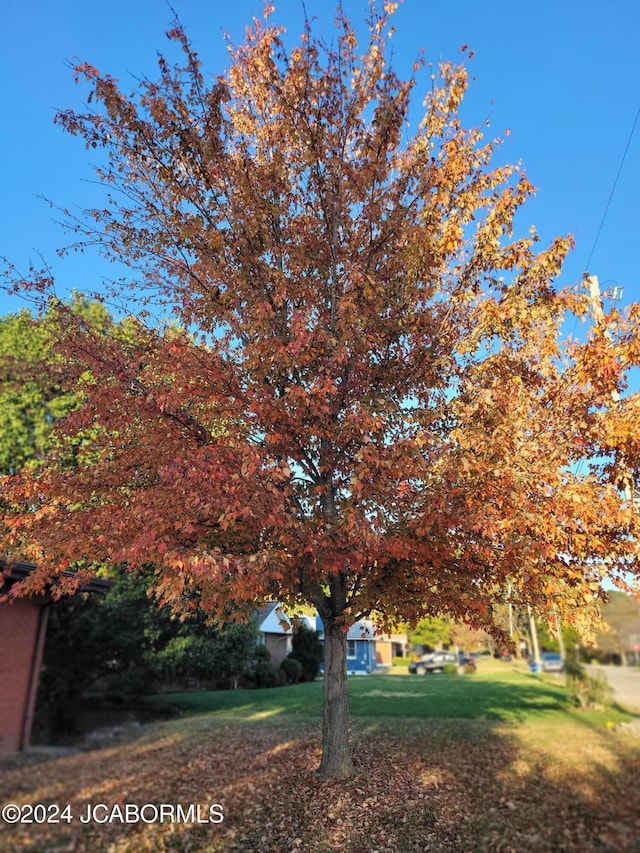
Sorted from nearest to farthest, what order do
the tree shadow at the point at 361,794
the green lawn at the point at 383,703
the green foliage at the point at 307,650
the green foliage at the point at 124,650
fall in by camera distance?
1. the tree shadow at the point at 361,794
2. the green foliage at the point at 124,650
3. the green lawn at the point at 383,703
4. the green foliage at the point at 307,650

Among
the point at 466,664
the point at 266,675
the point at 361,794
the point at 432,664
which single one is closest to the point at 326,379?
the point at 361,794

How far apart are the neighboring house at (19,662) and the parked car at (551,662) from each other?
3386 mm

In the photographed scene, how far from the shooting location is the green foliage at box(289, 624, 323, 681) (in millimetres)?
26984

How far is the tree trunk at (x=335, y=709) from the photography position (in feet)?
23.3

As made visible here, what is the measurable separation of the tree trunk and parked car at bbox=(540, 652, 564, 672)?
395cm

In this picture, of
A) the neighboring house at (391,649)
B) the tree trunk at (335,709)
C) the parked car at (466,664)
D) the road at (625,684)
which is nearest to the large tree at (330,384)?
the tree trunk at (335,709)

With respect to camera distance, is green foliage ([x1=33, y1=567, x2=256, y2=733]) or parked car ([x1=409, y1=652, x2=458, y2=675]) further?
parked car ([x1=409, y1=652, x2=458, y2=675])

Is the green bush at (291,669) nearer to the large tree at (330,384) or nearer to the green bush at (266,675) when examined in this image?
the green bush at (266,675)

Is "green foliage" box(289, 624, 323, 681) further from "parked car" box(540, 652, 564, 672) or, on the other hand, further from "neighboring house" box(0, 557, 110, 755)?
"parked car" box(540, 652, 564, 672)

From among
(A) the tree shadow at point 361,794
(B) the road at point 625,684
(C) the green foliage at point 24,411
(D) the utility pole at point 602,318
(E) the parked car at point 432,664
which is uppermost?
(C) the green foliage at point 24,411

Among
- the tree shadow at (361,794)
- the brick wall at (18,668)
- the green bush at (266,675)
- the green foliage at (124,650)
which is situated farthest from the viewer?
the green bush at (266,675)

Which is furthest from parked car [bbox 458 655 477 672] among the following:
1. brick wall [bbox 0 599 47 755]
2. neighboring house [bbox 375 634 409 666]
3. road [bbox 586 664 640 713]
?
road [bbox 586 664 640 713]

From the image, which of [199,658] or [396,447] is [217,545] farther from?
[199,658]

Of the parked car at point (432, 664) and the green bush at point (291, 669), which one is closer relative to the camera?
the green bush at point (291, 669)
